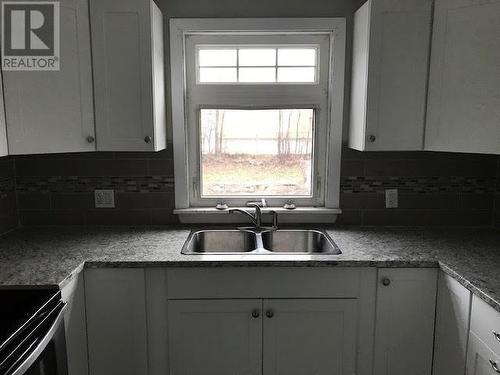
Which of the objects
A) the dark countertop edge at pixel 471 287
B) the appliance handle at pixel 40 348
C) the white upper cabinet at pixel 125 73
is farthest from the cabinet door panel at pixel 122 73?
the dark countertop edge at pixel 471 287

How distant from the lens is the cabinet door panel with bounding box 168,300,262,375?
1748 millimetres

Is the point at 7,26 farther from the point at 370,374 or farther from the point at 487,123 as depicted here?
the point at 370,374

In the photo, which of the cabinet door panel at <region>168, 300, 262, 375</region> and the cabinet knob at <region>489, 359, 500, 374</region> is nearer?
the cabinet knob at <region>489, 359, 500, 374</region>

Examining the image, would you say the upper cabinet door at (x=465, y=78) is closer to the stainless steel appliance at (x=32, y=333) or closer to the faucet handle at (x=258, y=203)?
the faucet handle at (x=258, y=203)

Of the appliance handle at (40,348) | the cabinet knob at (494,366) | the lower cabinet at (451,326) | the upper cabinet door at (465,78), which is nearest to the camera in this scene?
the appliance handle at (40,348)

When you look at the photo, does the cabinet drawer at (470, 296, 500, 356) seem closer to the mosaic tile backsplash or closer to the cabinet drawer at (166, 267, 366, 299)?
the cabinet drawer at (166, 267, 366, 299)

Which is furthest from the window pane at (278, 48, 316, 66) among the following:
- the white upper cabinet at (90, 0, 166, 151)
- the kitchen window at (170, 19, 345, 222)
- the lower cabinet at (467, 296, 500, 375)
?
the lower cabinet at (467, 296, 500, 375)

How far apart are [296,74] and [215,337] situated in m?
1.47

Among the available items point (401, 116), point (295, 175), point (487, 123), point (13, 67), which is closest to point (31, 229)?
point (13, 67)

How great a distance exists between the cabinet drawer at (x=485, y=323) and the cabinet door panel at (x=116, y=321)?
4.46 ft

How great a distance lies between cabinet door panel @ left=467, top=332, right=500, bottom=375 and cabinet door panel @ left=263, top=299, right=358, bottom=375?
46cm

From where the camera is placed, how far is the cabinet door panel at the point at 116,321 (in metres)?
1.72

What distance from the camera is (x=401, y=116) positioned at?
1916mm

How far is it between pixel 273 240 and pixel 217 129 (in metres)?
0.72
